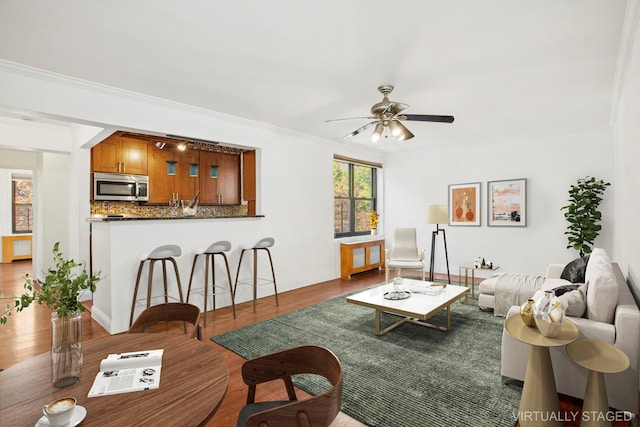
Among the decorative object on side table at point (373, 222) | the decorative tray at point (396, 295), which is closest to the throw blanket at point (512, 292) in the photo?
the decorative tray at point (396, 295)

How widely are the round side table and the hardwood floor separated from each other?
0.82ft

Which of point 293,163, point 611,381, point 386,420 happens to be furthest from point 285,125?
point 611,381

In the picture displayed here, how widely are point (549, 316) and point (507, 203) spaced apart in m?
4.39

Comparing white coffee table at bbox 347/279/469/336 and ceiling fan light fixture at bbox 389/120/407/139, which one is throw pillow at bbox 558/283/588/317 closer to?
white coffee table at bbox 347/279/469/336

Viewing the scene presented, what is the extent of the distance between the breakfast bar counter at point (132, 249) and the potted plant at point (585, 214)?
5.00 meters

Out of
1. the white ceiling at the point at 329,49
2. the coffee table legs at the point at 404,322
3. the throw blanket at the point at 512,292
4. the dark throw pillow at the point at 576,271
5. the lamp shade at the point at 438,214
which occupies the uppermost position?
the white ceiling at the point at 329,49

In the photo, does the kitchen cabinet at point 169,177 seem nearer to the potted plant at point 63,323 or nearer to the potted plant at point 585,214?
the potted plant at point 63,323

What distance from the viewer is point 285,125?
5.00 metres

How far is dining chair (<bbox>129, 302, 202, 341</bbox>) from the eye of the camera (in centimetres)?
191

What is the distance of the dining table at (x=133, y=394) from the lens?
99 cm

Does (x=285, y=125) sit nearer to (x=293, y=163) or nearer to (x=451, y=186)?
(x=293, y=163)

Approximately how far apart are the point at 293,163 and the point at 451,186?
10.5 feet

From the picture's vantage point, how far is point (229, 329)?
11.6 feet

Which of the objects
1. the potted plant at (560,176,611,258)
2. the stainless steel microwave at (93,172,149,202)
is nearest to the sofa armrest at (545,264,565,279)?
the potted plant at (560,176,611,258)
